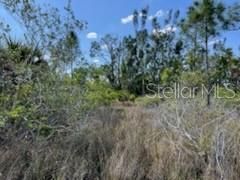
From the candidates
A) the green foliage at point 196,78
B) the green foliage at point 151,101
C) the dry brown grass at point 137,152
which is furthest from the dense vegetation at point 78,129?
the green foliage at point 196,78

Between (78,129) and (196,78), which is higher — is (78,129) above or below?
below

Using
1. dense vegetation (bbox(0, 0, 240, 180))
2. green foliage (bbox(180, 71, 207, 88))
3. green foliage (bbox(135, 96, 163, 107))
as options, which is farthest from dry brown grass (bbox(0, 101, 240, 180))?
green foliage (bbox(180, 71, 207, 88))

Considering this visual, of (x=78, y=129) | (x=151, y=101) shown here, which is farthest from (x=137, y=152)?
(x=151, y=101)

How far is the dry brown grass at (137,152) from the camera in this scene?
3.91 metres

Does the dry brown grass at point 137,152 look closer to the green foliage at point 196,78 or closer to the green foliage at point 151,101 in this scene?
the green foliage at point 151,101

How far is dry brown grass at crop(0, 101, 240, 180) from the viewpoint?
3.91 metres

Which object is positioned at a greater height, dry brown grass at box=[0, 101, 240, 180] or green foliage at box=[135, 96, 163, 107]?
green foliage at box=[135, 96, 163, 107]

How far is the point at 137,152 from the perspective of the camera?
14.5ft

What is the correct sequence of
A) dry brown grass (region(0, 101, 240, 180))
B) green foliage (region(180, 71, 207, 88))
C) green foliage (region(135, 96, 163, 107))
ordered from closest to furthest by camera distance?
dry brown grass (region(0, 101, 240, 180)) < green foliage (region(135, 96, 163, 107)) < green foliage (region(180, 71, 207, 88))

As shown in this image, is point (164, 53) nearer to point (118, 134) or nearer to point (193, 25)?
point (193, 25)

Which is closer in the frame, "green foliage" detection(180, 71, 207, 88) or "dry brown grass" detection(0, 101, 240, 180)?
"dry brown grass" detection(0, 101, 240, 180)

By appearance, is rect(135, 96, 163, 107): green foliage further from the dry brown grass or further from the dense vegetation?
the dry brown grass

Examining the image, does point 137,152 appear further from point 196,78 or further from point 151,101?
point 196,78

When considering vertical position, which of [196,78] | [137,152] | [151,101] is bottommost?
[137,152]
